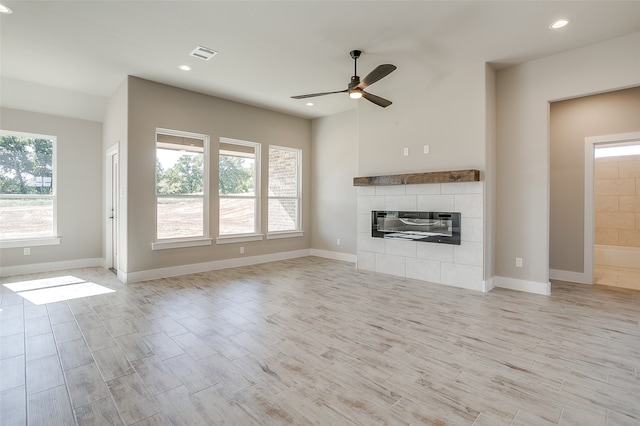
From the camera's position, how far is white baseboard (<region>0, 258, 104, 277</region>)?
16.7 ft

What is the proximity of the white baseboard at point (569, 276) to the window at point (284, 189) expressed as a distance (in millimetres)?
4696

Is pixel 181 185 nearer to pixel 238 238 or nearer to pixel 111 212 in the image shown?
pixel 238 238

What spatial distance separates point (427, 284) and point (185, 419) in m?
3.69

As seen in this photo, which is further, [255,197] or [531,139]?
[255,197]

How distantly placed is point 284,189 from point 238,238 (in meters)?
1.56

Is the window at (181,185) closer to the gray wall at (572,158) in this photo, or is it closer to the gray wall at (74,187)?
the gray wall at (74,187)

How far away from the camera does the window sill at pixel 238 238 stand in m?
5.73

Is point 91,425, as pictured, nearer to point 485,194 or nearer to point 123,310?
point 123,310

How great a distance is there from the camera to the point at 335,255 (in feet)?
22.0

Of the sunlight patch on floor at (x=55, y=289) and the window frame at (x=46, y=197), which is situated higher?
the window frame at (x=46, y=197)

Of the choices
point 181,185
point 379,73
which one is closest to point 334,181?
point 181,185

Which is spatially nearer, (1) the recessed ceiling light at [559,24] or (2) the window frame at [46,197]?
(1) the recessed ceiling light at [559,24]

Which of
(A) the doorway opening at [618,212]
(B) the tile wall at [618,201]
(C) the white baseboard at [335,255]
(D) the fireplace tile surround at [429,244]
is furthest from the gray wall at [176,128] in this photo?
(B) the tile wall at [618,201]

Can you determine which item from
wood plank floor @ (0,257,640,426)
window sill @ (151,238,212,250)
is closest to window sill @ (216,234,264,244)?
window sill @ (151,238,212,250)
